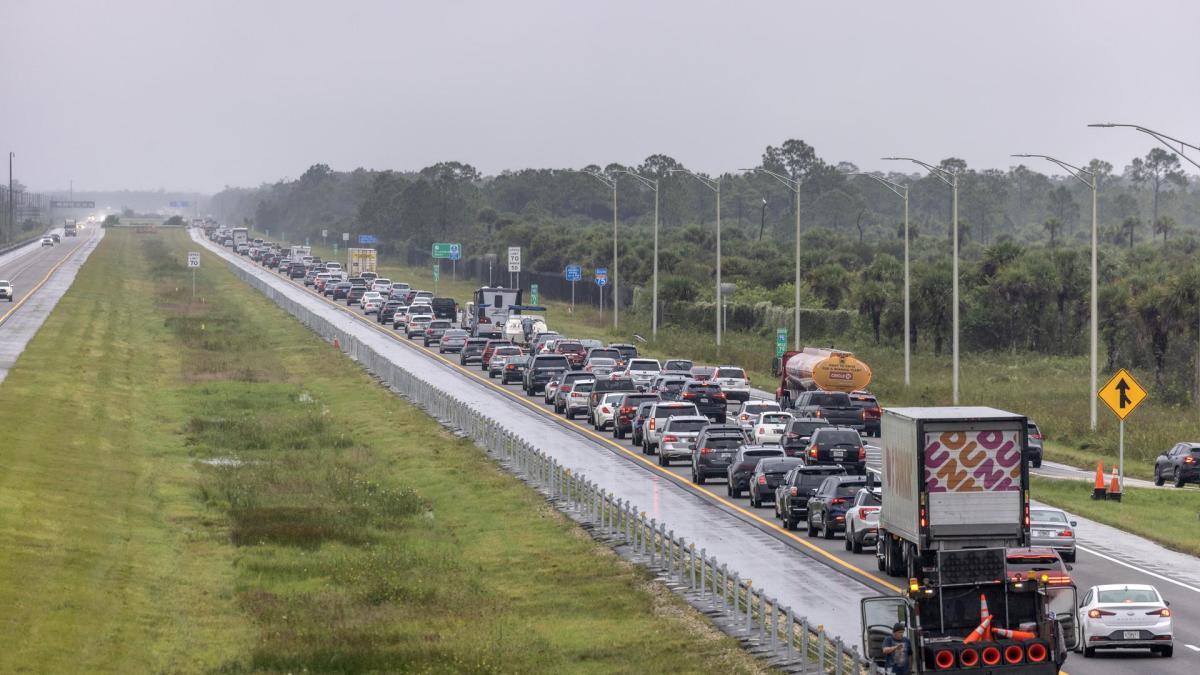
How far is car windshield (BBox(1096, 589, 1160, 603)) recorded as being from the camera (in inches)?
1106

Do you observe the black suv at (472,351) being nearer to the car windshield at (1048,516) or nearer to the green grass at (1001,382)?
the green grass at (1001,382)

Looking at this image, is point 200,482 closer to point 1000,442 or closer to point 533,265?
point 1000,442

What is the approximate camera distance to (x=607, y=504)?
42.8 m

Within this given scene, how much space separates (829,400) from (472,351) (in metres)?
37.7

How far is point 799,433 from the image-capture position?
188 ft

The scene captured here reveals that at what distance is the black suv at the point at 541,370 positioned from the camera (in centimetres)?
8206

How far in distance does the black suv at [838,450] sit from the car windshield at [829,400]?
12573 mm

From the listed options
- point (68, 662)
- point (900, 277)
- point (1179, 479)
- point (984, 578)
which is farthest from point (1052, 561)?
point (900, 277)

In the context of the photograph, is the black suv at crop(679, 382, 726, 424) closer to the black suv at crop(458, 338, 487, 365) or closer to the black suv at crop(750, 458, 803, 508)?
the black suv at crop(750, 458, 803, 508)

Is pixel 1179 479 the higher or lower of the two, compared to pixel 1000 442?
lower

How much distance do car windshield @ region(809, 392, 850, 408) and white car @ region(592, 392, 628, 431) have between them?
23.1 ft

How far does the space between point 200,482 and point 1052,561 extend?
109 feet

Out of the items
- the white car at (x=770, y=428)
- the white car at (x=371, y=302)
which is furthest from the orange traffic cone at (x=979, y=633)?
the white car at (x=371, y=302)

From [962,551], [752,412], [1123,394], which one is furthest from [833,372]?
[962,551]
